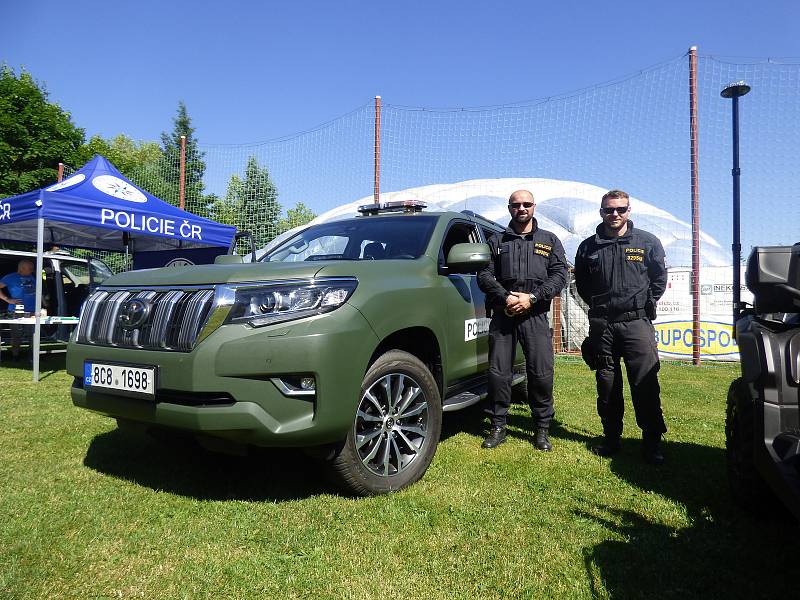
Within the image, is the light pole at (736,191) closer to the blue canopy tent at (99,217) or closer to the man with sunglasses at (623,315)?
the man with sunglasses at (623,315)

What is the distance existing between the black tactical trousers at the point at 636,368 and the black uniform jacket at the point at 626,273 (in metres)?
0.12

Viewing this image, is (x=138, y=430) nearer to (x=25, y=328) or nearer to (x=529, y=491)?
(x=529, y=491)

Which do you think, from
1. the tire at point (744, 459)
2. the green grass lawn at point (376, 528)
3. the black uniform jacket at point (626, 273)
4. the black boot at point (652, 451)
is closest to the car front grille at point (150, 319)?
the green grass lawn at point (376, 528)

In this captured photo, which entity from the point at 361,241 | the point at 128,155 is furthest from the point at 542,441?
the point at 128,155

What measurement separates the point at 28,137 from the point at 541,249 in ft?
85.1

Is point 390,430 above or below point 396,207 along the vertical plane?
below

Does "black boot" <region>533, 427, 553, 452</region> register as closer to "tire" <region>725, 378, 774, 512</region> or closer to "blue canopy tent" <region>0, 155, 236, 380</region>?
"tire" <region>725, 378, 774, 512</region>

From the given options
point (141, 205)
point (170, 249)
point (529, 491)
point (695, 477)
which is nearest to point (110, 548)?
point (529, 491)

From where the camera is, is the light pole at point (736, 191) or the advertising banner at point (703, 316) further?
the advertising banner at point (703, 316)

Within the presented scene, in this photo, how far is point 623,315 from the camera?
3.69m

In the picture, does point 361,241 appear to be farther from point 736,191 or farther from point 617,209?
point 736,191

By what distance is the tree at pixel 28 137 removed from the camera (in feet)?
69.5

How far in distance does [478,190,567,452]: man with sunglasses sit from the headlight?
159cm

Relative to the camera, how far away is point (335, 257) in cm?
367
